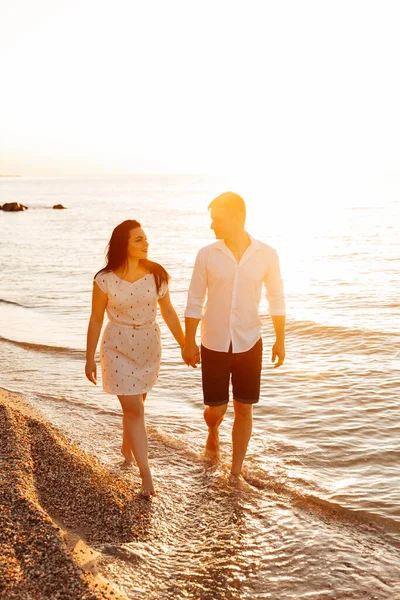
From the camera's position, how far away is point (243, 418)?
5211 mm

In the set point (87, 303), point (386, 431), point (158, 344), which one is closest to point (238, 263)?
point (158, 344)

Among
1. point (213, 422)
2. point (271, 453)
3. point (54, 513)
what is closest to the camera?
point (54, 513)

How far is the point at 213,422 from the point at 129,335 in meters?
1.25

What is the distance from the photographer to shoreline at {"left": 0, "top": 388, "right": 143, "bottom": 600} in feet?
11.3

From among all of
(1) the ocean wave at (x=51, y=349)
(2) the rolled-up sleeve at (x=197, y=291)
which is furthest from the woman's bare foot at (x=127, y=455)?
(1) the ocean wave at (x=51, y=349)

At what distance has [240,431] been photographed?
17.3 ft

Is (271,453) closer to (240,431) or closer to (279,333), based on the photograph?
(240,431)

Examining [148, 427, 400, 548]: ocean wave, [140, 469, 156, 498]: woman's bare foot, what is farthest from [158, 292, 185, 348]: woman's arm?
[148, 427, 400, 548]: ocean wave

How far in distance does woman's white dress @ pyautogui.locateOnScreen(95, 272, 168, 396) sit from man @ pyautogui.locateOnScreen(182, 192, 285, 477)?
0.30m

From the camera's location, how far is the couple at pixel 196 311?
15.7 feet

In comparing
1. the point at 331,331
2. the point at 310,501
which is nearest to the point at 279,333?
the point at 310,501

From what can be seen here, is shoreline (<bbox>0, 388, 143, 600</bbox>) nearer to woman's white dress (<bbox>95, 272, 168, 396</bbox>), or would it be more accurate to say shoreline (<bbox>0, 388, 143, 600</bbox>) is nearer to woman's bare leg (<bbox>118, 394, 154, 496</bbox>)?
woman's bare leg (<bbox>118, 394, 154, 496</bbox>)

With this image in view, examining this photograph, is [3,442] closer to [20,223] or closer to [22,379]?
[22,379]

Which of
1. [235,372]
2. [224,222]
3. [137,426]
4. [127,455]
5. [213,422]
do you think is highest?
[224,222]
